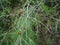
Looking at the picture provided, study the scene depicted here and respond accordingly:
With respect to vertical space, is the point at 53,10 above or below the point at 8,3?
below

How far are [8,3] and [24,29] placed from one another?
0.29 metres

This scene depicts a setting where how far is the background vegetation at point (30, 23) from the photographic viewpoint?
133 cm

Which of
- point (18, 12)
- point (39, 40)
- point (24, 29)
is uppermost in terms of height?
point (18, 12)

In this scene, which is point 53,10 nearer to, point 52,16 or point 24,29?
point 52,16

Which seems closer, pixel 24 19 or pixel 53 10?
pixel 24 19

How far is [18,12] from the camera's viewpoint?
4.65ft

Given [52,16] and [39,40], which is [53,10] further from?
[39,40]

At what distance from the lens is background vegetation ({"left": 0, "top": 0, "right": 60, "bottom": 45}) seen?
1329mm

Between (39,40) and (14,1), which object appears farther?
(14,1)

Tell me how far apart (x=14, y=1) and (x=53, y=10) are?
319 millimetres

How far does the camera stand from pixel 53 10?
1448 millimetres

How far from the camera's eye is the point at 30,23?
1354 mm

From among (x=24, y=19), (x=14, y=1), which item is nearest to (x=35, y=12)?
(x=24, y=19)

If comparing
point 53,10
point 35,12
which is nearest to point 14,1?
point 35,12
